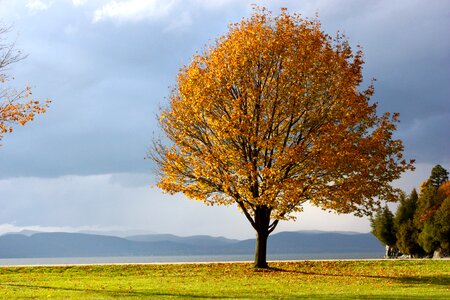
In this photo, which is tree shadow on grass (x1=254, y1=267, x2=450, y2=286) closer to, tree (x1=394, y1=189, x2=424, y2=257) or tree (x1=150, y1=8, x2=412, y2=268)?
tree (x1=150, y1=8, x2=412, y2=268)

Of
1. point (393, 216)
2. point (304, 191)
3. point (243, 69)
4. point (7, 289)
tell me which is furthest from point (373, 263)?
point (393, 216)

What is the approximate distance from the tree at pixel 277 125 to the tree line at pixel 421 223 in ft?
145

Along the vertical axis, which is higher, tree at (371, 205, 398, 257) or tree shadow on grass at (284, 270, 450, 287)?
tree at (371, 205, 398, 257)

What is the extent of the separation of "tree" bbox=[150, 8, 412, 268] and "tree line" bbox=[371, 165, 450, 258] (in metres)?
44.1

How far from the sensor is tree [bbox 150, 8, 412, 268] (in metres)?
39.8

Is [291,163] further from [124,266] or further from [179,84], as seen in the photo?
[124,266]

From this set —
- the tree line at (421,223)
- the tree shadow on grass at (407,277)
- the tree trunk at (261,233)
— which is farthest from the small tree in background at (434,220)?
the tree trunk at (261,233)

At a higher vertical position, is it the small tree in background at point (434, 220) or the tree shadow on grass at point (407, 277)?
the small tree in background at point (434, 220)

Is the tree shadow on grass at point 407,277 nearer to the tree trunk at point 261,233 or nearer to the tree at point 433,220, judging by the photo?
the tree trunk at point 261,233

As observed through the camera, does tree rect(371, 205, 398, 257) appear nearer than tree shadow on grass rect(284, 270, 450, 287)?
No

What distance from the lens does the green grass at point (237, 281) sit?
2905 cm

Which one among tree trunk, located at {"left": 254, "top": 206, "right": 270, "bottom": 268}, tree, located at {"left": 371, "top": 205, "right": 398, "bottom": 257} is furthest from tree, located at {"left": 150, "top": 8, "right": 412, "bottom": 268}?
tree, located at {"left": 371, "top": 205, "right": 398, "bottom": 257}

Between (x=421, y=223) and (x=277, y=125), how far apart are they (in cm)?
5349

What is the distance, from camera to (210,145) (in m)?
42.0
